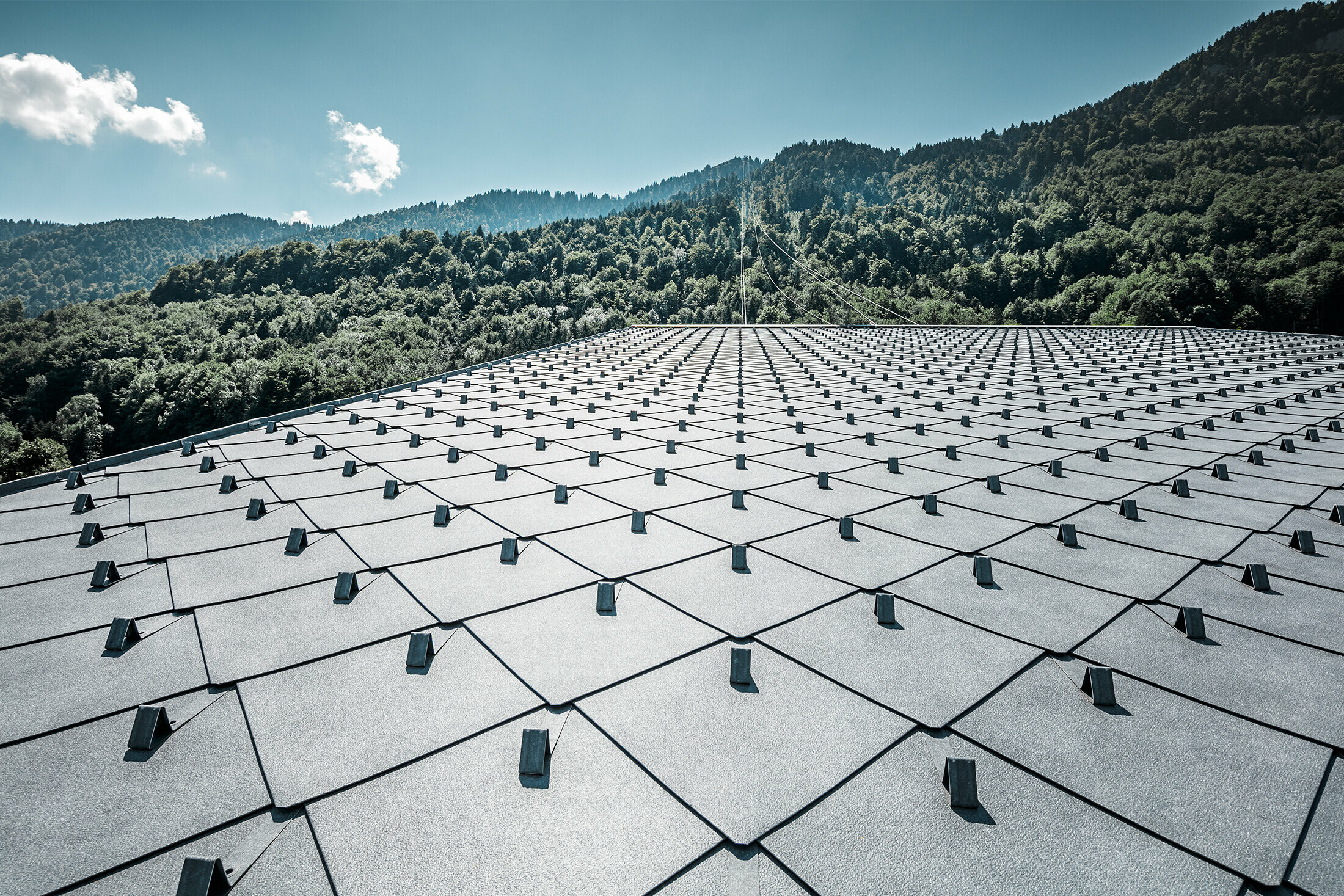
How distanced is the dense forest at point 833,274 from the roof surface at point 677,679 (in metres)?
42.6

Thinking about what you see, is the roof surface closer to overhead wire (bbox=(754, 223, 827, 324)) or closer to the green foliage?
the green foliage

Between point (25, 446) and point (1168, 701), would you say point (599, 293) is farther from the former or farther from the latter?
point (1168, 701)

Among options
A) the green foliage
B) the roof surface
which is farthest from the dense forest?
the roof surface

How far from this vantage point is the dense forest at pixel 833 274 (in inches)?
3374

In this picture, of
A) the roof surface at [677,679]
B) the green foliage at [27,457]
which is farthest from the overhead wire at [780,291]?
the green foliage at [27,457]

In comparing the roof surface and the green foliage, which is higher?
the roof surface

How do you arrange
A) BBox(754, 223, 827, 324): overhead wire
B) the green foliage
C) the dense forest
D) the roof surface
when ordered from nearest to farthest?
the roof surface → the green foliage → the dense forest → BBox(754, 223, 827, 324): overhead wire

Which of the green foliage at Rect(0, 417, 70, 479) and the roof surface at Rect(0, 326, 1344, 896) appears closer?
the roof surface at Rect(0, 326, 1344, 896)

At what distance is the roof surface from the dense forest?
4260 centimetres

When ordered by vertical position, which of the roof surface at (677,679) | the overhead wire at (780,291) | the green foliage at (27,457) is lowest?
the green foliage at (27,457)

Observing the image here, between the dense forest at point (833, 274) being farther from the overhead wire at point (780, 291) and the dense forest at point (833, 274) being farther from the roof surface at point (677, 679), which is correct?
the roof surface at point (677, 679)

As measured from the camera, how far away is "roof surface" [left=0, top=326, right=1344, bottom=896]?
3168mm

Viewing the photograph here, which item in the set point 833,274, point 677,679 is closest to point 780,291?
point 833,274

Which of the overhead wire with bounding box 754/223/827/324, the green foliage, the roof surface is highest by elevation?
the overhead wire with bounding box 754/223/827/324
